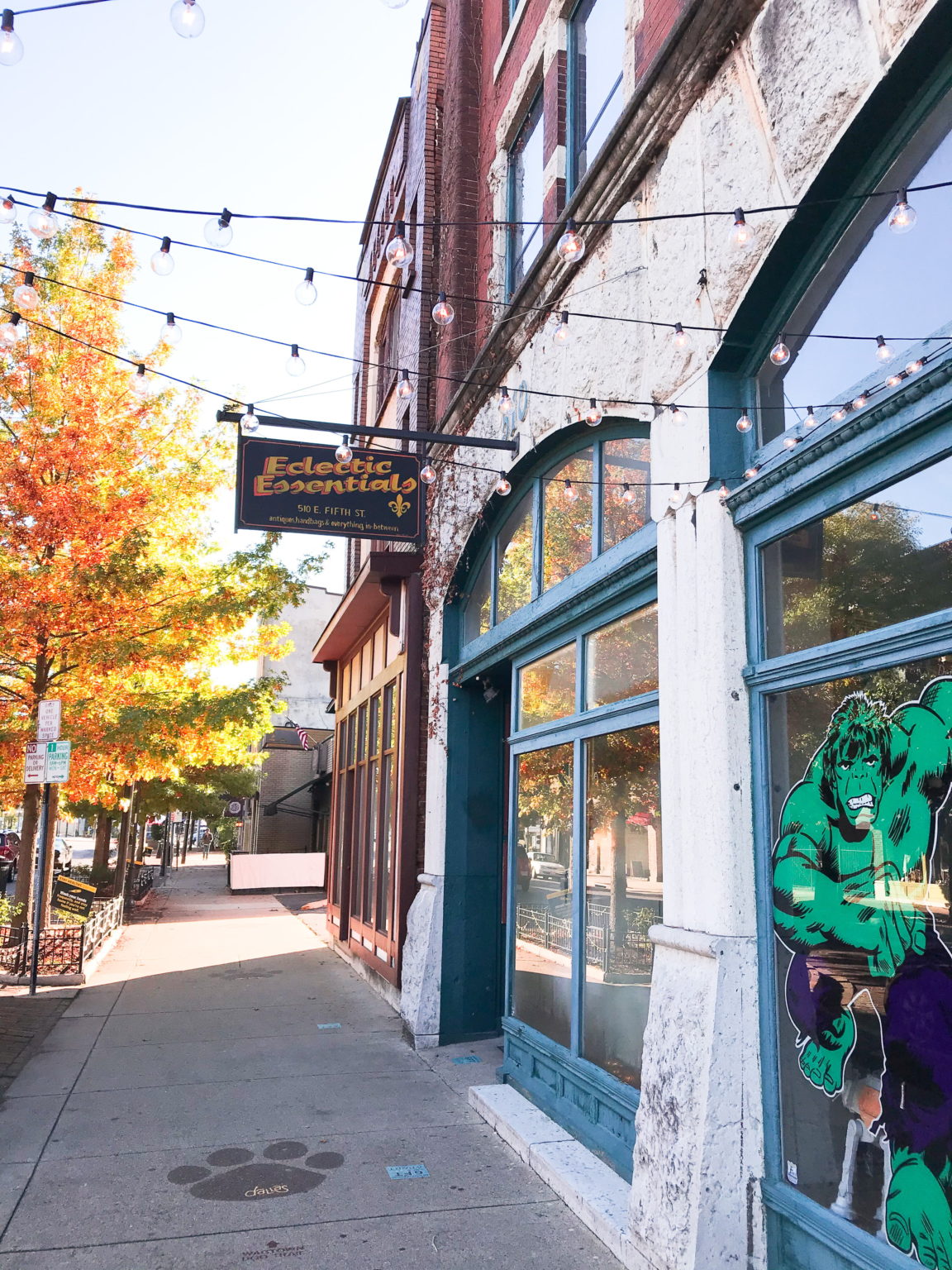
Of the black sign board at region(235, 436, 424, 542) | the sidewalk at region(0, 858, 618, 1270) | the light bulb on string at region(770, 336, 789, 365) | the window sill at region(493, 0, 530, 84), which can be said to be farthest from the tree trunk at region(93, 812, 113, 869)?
the light bulb on string at region(770, 336, 789, 365)

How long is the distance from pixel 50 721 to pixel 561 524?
6241 millimetres

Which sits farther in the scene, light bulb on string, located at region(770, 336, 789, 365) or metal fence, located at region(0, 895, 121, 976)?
metal fence, located at region(0, 895, 121, 976)

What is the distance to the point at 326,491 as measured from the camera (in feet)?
28.0

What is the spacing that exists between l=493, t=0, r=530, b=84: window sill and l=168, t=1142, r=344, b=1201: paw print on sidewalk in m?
9.55

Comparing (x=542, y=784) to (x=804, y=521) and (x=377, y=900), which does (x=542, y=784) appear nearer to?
(x=804, y=521)

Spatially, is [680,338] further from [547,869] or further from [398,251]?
[547,869]

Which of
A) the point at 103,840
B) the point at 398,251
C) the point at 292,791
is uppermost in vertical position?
the point at 398,251

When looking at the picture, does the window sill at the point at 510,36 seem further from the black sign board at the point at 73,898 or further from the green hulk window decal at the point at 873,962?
the black sign board at the point at 73,898

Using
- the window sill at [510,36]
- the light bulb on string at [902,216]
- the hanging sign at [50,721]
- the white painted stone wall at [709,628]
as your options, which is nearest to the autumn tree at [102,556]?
the hanging sign at [50,721]

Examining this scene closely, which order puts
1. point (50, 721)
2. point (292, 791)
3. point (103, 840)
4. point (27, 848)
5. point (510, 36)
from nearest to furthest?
point (510, 36), point (50, 721), point (27, 848), point (103, 840), point (292, 791)

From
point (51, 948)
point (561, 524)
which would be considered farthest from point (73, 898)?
point (561, 524)

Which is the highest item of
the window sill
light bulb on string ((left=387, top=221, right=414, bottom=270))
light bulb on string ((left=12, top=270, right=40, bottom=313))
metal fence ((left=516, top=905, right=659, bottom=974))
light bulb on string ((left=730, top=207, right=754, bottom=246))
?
the window sill

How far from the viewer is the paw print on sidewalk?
5.36m

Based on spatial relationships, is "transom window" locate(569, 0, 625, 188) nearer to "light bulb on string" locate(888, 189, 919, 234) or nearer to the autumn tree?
"light bulb on string" locate(888, 189, 919, 234)
